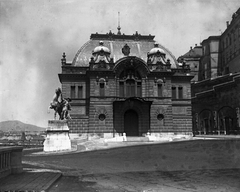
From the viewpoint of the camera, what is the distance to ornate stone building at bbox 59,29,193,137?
133ft

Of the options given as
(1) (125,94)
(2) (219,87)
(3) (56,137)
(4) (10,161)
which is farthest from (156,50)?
(4) (10,161)

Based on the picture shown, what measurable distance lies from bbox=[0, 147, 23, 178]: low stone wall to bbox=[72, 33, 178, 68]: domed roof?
3449cm

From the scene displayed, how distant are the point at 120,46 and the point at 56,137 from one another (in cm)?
2800

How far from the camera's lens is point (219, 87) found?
176 ft

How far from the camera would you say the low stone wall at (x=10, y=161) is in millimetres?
9812

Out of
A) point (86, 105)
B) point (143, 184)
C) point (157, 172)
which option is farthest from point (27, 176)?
point (86, 105)

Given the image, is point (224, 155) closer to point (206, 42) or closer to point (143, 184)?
point (143, 184)

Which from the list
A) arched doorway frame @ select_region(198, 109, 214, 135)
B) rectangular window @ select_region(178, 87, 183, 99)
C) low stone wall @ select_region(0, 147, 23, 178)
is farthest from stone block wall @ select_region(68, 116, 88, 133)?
low stone wall @ select_region(0, 147, 23, 178)

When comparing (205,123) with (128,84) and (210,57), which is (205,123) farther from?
(210,57)

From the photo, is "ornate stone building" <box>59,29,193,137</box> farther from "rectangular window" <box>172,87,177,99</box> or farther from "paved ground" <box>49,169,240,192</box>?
"paved ground" <box>49,169,240,192</box>

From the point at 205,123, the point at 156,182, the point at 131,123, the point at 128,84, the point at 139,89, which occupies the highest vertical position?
the point at 128,84

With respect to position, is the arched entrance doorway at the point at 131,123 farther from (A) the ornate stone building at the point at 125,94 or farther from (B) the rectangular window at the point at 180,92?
(B) the rectangular window at the point at 180,92

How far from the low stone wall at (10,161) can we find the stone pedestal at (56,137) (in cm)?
1159

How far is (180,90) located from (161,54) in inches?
259
